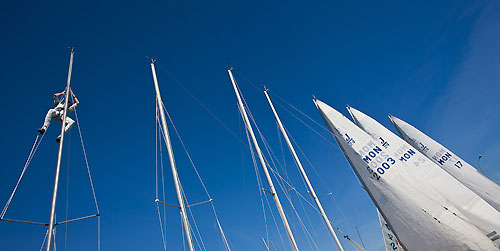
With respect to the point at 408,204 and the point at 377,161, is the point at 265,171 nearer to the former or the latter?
the point at 377,161

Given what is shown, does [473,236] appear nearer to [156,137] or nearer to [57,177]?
[156,137]

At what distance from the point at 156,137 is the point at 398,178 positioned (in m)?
13.3

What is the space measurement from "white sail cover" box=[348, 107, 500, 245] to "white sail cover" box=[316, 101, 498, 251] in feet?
1.30

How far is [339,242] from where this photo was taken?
58.2 feet

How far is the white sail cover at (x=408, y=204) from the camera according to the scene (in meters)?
12.6

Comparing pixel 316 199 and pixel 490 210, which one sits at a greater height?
pixel 316 199

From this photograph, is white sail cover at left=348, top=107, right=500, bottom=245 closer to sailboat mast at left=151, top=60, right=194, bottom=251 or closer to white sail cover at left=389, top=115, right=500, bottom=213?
white sail cover at left=389, top=115, right=500, bottom=213

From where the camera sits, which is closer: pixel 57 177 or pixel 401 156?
pixel 57 177

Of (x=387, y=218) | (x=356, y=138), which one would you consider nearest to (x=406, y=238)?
(x=387, y=218)

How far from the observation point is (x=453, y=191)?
1412 cm

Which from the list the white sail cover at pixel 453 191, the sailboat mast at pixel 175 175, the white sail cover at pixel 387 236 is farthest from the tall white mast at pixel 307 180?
the white sail cover at pixel 387 236

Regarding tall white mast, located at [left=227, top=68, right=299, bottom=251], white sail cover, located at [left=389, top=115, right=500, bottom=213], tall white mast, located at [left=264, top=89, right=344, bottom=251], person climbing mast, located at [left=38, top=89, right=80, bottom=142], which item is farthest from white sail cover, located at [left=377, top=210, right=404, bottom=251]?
person climbing mast, located at [left=38, top=89, right=80, bottom=142]

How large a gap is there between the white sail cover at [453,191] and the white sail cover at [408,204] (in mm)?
397

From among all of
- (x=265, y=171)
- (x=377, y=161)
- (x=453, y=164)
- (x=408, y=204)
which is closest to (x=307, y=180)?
(x=265, y=171)
